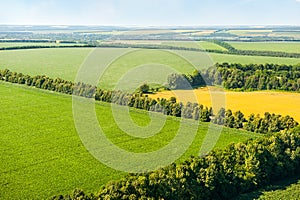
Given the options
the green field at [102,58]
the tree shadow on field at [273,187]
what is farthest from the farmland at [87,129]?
the green field at [102,58]

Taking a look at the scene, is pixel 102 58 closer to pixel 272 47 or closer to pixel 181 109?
pixel 181 109

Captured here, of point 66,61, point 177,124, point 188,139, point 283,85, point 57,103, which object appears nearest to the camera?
point 188,139

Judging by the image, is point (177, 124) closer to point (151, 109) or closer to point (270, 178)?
point (151, 109)

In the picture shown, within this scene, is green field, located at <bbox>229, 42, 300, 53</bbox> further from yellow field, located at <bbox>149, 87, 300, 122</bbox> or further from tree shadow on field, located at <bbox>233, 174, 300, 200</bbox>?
tree shadow on field, located at <bbox>233, 174, 300, 200</bbox>

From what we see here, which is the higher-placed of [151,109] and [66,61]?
[66,61]

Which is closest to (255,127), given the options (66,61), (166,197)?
(166,197)

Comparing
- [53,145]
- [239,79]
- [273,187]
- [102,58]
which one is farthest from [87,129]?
[239,79]
